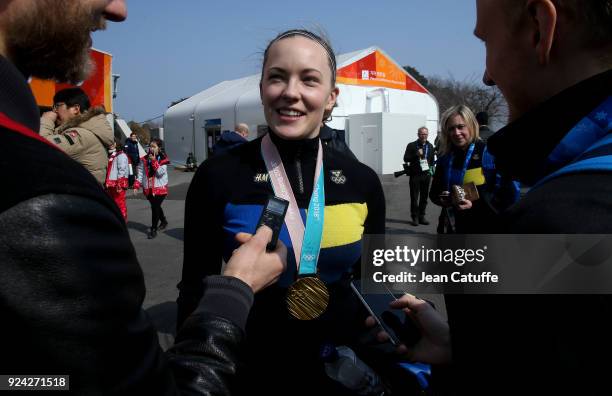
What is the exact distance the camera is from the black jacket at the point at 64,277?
0.58 m

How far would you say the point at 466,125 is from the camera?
541 centimetres

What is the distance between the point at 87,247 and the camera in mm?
629

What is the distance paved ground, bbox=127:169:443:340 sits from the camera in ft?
15.3

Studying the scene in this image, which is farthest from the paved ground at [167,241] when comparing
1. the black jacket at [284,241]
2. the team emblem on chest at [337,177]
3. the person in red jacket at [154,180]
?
the team emblem on chest at [337,177]

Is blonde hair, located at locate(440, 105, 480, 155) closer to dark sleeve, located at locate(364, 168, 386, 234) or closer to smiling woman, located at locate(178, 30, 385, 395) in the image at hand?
dark sleeve, located at locate(364, 168, 386, 234)

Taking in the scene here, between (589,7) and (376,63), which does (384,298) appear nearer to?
(589,7)

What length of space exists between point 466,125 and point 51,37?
17.1 feet

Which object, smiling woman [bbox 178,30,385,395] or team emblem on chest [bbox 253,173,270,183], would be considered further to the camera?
team emblem on chest [bbox 253,173,270,183]

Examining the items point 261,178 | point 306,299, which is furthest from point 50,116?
point 306,299

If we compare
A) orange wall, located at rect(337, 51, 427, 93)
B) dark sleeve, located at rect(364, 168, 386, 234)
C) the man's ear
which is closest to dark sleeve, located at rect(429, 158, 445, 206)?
dark sleeve, located at rect(364, 168, 386, 234)

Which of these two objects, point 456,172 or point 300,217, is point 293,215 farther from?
point 456,172

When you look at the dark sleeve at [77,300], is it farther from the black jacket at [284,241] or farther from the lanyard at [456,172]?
the lanyard at [456,172]

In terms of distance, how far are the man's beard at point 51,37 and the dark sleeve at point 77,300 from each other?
0.39 m

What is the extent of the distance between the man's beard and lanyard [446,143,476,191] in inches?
195
